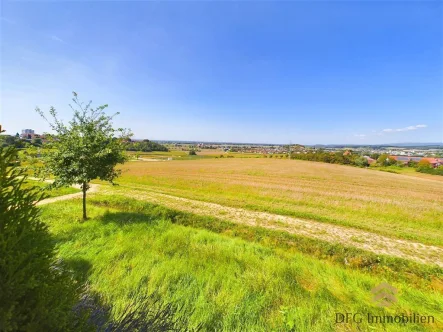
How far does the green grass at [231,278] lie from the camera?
4.25 m

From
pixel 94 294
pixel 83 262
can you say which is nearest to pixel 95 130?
pixel 83 262

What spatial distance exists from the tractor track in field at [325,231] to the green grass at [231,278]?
125cm

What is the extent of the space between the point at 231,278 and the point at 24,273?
4.68 m

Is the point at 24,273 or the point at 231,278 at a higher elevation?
the point at 24,273

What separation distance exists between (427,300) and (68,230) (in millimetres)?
13329

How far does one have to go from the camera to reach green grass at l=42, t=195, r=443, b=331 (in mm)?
4250

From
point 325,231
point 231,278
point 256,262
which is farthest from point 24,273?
point 325,231

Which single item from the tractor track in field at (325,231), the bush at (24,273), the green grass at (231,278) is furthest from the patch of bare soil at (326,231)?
the bush at (24,273)

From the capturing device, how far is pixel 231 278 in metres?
5.53

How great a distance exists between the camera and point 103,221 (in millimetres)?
10312

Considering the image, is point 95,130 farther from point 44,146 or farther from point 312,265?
point 312,265

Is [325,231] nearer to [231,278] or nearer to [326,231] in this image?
[326,231]

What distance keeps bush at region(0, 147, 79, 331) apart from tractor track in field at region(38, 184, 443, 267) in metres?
10.9

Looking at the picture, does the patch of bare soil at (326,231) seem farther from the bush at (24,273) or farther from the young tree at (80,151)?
the bush at (24,273)
